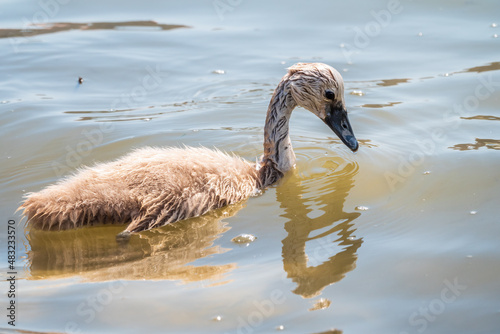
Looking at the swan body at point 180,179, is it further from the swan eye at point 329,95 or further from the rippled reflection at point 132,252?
the rippled reflection at point 132,252

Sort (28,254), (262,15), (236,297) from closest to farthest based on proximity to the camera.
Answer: (236,297), (28,254), (262,15)

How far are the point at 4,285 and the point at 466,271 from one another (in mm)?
3594

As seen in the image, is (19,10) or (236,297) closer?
(236,297)

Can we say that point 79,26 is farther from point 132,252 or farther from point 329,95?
point 132,252

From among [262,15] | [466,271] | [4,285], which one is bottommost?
[466,271]

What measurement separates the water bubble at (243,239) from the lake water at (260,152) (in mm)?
91

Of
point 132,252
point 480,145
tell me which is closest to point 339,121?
point 480,145

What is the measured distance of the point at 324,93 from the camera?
23.8ft

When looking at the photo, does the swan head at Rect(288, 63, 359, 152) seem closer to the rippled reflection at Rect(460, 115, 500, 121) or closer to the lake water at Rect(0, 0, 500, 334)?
the lake water at Rect(0, 0, 500, 334)

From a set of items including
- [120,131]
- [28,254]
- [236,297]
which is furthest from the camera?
[120,131]

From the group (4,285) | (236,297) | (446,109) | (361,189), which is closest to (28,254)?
(4,285)

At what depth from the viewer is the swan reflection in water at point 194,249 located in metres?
5.54

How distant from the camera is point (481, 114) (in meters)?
8.75

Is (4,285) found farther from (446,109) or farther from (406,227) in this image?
(446,109)
